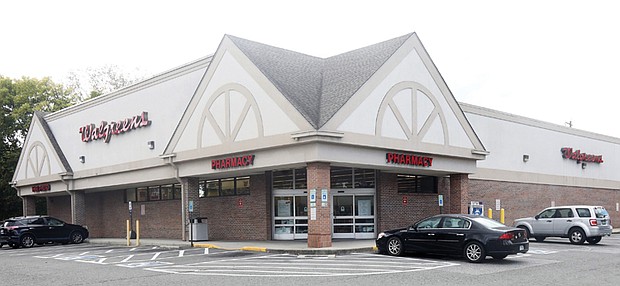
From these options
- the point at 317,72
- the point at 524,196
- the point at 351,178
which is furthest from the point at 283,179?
the point at 524,196

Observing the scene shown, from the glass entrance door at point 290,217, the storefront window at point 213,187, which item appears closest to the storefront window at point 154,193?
the storefront window at point 213,187

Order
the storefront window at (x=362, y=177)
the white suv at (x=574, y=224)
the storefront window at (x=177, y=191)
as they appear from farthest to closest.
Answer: the storefront window at (x=177, y=191)
the storefront window at (x=362, y=177)
the white suv at (x=574, y=224)

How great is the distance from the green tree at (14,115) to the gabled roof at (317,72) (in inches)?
1172

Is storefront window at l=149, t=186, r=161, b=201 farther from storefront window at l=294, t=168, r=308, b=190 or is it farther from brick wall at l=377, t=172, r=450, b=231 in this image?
brick wall at l=377, t=172, r=450, b=231

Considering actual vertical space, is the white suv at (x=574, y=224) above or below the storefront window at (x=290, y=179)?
below

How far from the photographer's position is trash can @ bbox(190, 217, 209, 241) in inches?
1041

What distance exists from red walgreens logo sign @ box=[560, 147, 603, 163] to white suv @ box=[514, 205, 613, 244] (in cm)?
1473

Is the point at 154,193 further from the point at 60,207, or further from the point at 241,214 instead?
the point at 60,207

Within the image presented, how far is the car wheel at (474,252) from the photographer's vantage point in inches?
666

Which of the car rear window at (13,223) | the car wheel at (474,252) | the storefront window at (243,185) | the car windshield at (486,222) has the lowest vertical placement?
the car rear window at (13,223)

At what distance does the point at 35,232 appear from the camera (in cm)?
3045

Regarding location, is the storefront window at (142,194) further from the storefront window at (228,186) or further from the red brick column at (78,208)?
the storefront window at (228,186)

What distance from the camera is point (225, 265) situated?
17.5m

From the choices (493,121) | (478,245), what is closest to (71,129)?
(493,121)
